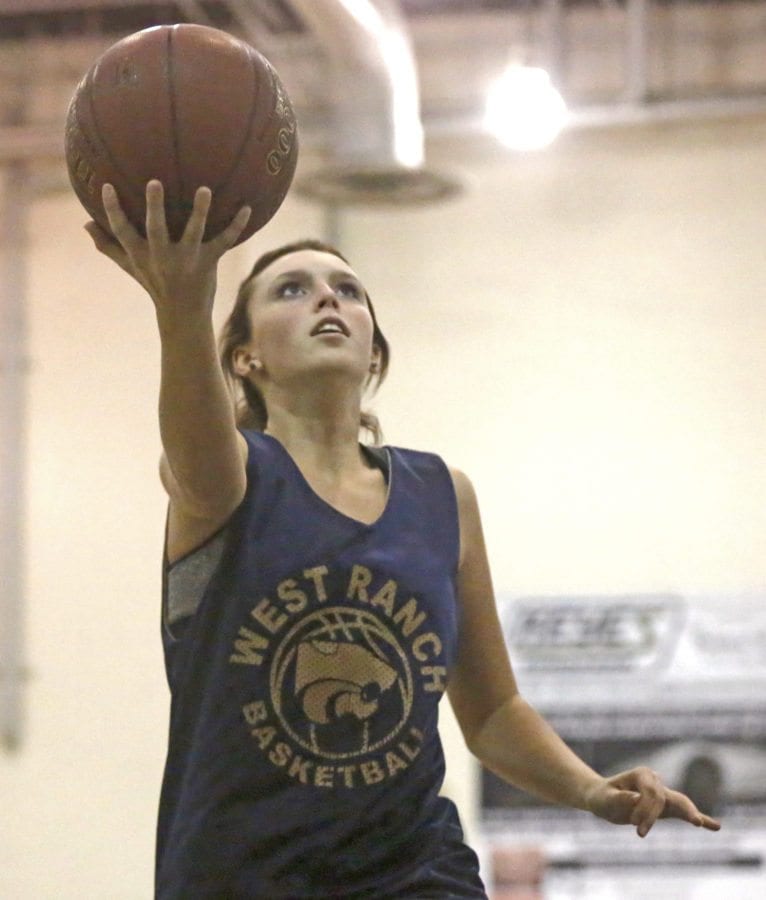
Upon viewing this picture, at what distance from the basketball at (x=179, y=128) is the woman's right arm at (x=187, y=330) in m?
0.06

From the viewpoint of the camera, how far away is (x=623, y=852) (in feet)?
19.3

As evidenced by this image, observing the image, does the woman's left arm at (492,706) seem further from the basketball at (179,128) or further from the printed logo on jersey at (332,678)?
the basketball at (179,128)

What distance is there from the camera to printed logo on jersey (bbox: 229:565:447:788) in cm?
215

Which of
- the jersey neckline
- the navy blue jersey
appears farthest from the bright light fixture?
the navy blue jersey

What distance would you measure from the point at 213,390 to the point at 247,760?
0.56 metres

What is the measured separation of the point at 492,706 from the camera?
101 inches

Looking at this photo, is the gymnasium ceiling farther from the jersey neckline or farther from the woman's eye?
the jersey neckline

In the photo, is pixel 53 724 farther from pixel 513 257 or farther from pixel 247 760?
pixel 247 760

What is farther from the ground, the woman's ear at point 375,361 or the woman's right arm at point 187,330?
the woman's ear at point 375,361

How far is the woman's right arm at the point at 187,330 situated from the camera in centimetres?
182

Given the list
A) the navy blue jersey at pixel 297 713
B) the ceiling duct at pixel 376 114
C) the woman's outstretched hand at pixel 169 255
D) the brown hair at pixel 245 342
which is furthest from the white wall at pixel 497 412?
the woman's outstretched hand at pixel 169 255

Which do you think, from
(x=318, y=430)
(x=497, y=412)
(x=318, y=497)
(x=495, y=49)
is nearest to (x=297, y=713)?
(x=318, y=497)

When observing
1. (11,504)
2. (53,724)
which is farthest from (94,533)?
(53,724)

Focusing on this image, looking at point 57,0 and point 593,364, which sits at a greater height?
point 57,0
